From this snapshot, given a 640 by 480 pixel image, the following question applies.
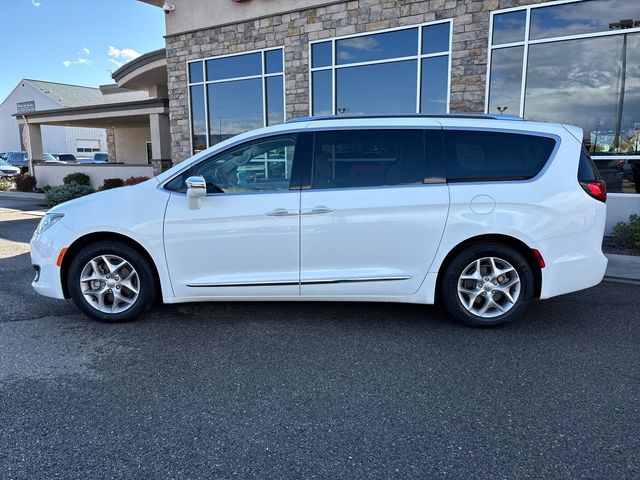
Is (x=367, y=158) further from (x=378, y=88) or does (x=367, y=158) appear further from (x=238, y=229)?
(x=378, y=88)

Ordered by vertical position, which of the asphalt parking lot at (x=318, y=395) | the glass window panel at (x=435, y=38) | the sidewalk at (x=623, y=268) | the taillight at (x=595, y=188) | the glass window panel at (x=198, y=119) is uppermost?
the glass window panel at (x=435, y=38)

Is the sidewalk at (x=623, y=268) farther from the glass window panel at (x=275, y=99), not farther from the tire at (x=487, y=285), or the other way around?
the glass window panel at (x=275, y=99)

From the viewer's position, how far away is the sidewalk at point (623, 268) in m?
6.11

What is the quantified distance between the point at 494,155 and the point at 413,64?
6.63 metres

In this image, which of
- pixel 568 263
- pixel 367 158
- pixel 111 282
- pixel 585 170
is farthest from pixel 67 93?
pixel 568 263

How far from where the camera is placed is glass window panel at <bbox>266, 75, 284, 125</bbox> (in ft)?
39.8

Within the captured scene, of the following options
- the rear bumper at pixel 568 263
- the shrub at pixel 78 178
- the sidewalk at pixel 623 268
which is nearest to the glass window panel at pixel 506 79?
the sidewalk at pixel 623 268

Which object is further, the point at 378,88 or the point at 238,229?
the point at 378,88

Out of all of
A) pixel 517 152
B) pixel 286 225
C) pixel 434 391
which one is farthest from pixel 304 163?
pixel 434 391

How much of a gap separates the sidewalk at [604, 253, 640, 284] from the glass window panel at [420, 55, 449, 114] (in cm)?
459

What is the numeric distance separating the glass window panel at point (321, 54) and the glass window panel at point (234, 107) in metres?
1.70

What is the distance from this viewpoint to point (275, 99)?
12305 millimetres

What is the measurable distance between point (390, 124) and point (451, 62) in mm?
6236

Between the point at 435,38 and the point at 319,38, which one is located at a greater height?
the point at 319,38
